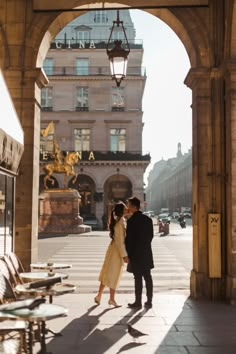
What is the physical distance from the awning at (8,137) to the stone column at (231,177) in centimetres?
377

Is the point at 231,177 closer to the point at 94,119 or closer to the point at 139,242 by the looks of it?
the point at 139,242

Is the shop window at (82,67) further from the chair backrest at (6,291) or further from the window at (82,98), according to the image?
the chair backrest at (6,291)

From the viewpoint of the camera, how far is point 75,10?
10289 mm

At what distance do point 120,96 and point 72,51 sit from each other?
7385 millimetres

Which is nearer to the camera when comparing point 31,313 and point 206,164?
point 31,313

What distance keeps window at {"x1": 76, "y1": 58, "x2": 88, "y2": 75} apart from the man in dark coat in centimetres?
4734

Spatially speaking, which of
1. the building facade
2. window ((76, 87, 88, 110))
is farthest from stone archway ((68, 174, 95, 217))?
window ((76, 87, 88, 110))

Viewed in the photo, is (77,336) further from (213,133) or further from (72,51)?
(72,51)

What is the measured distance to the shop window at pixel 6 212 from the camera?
8784 millimetres

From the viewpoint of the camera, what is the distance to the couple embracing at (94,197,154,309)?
8.93 metres

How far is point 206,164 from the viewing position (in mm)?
10117

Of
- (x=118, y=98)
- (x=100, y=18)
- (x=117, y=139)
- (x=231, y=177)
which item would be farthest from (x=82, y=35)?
(x=231, y=177)

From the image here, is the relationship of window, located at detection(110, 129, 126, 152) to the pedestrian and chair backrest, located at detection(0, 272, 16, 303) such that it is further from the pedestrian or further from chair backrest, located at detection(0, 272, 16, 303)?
chair backrest, located at detection(0, 272, 16, 303)

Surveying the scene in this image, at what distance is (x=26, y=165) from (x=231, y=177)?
3.86 m
